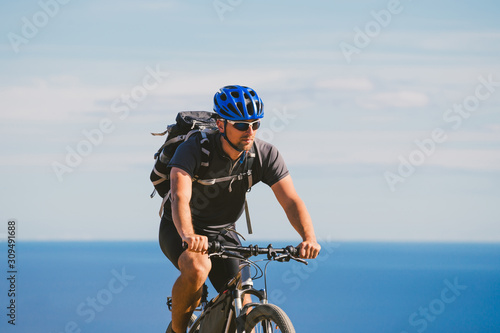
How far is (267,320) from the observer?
599 centimetres

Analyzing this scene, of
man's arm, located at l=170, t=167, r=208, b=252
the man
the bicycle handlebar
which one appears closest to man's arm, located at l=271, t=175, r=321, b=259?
the man

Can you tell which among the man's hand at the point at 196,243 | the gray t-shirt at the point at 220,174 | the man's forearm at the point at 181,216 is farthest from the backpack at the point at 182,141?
the man's hand at the point at 196,243

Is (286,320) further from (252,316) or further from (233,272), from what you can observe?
(233,272)

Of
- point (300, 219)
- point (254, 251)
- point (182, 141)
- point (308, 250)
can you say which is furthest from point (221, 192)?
point (308, 250)

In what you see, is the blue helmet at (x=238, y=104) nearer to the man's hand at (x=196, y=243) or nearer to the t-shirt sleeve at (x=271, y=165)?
the t-shirt sleeve at (x=271, y=165)

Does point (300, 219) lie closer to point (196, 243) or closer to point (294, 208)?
point (294, 208)

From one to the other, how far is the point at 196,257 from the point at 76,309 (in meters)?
19.5

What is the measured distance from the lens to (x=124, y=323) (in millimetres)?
21734

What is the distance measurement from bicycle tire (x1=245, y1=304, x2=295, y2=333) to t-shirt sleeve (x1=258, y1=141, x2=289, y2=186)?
3.64 ft

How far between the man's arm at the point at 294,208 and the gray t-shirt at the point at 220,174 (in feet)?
0.22

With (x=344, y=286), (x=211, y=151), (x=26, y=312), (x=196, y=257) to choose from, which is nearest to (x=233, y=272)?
(x=196, y=257)

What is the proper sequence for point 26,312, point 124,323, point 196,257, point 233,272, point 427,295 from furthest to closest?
point 427,295
point 26,312
point 124,323
point 233,272
point 196,257

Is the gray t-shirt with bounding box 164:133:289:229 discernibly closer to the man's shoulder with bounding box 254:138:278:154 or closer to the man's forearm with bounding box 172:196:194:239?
the man's shoulder with bounding box 254:138:278:154

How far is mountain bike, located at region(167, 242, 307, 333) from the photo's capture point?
589 centimetres
